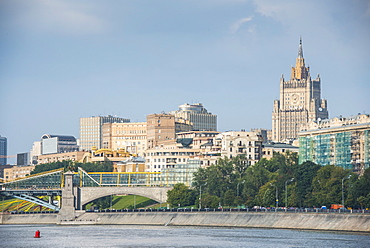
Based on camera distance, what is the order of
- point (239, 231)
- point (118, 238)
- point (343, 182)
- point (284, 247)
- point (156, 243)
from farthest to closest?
1. point (343, 182)
2. point (239, 231)
3. point (118, 238)
4. point (156, 243)
5. point (284, 247)

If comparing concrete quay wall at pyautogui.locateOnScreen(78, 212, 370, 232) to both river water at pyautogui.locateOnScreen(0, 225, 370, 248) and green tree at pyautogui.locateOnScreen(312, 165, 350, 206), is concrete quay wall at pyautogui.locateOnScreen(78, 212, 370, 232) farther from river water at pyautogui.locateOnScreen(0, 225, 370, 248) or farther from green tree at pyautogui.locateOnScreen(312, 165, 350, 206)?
green tree at pyautogui.locateOnScreen(312, 165, 350, 206)

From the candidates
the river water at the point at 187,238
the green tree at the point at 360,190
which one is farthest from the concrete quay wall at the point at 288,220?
the green tree at the point at 360,190

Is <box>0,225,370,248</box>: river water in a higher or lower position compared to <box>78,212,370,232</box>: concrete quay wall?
lower

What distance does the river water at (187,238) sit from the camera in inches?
5674

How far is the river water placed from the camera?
144125mm

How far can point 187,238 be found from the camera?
522ft

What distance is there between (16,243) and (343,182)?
71.3m

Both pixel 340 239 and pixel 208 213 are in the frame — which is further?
pixel 208 213

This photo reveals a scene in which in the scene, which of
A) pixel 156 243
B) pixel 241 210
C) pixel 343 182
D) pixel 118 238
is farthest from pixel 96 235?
pixel 343 182

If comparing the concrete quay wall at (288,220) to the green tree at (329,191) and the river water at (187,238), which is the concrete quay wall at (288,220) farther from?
the green tree at (329,191)

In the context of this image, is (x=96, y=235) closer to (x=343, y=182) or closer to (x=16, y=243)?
(x=16, y=243)

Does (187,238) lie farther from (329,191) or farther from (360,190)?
(329,191)

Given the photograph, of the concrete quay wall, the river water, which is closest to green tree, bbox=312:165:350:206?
the concrete quay wall

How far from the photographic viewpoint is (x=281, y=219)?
176 m
